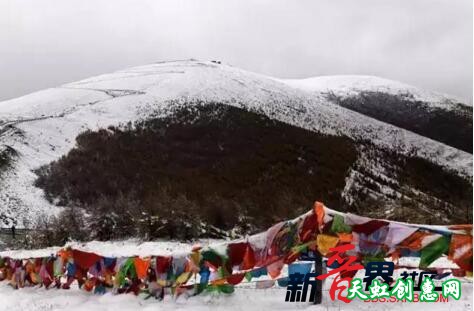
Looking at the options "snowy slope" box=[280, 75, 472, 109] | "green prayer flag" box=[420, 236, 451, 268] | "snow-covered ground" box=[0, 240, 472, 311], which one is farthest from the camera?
"snowy slope" box=[280, 75, 472, 109]

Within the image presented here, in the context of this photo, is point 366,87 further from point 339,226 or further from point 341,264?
point 339,226

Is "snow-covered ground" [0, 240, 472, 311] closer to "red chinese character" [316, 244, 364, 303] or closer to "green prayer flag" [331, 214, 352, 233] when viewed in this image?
"red chinese character" [316, 244, 364, 303]

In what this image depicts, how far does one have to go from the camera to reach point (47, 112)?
47.2 meters

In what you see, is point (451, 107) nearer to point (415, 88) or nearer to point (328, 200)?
point (415, 88)

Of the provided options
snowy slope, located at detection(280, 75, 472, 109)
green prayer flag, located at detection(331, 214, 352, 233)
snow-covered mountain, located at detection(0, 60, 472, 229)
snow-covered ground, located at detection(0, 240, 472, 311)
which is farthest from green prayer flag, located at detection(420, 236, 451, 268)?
snowy slope, located at detection(280, 75, 472, 109)

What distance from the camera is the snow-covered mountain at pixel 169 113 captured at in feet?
107

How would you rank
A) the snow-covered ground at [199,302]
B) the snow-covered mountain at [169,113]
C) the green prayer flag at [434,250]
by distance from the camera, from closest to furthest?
the green prayer flag at [434,250] → the snow-covered ground at [199,302] → the snow-covered mountain at [169,113]

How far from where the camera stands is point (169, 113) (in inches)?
1929

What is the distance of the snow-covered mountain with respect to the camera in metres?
32.7

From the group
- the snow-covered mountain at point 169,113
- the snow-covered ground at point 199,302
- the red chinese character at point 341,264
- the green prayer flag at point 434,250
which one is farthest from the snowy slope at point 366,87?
the green prayer flag at point 434,250

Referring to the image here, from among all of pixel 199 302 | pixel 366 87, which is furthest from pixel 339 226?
pixel 366 87

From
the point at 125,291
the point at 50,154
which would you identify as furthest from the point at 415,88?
the point at 125,291

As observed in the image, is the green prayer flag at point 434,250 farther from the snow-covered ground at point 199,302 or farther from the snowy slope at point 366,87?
the snowy slope at point 366,87

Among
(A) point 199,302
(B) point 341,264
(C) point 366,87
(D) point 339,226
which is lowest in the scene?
(A) point 199,302
